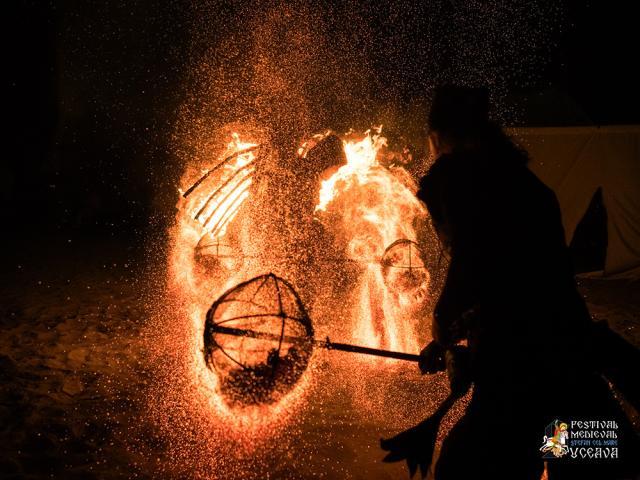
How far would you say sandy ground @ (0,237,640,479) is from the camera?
3.39 meters

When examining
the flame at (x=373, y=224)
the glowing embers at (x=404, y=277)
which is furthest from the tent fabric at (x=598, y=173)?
the glowing embers at (x=404, y=277)

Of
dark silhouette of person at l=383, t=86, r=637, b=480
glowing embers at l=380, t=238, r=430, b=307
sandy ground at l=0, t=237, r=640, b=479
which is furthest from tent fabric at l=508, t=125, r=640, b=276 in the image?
dark silhouette of person at l=383, t=86, r=637, b=480

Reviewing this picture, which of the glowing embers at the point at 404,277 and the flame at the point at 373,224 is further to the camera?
the glowing embers at the point at 404,277

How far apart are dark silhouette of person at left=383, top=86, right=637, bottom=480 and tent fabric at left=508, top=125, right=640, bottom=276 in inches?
337

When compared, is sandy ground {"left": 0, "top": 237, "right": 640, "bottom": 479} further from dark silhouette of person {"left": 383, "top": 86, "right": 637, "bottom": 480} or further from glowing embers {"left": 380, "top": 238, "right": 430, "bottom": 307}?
glowing embers {"left": 380, "top": 238, "right": 430, "bottom": 307}

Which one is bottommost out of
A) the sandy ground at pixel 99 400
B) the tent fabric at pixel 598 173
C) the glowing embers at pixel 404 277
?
the sandy ground at pixel 99 400

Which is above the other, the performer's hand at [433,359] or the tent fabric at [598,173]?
the tent fabric at [598,173]

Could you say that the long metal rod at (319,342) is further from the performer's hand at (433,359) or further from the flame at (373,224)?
the flame at (373,224)

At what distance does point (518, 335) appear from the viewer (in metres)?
1.89

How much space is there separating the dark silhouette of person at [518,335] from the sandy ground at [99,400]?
5.70ft

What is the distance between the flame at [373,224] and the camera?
20.2 ft

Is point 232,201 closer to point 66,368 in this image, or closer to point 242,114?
point 66,368

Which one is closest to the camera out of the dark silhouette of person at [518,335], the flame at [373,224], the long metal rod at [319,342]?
the dark silhouette of person at [518,335]

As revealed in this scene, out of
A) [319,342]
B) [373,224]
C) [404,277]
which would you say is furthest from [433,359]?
[373,224]
